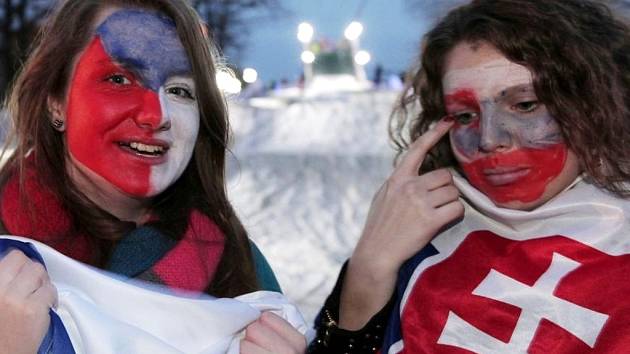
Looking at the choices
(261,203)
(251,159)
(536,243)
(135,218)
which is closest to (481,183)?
(536,243)

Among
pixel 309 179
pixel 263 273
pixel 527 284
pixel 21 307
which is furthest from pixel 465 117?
pixel 309 179

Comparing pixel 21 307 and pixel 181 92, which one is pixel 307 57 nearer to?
pixel 181 92

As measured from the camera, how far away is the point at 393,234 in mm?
1750

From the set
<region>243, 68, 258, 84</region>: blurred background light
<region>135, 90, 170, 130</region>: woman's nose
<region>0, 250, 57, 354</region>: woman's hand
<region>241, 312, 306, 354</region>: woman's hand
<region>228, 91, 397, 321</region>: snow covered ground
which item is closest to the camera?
<region>0, 250, 57, 354</region>: woman's hand

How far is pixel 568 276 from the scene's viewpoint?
61.8 inches

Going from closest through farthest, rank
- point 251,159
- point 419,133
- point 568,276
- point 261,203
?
point 568,276, point 419,133, point 261,203, point 251,159

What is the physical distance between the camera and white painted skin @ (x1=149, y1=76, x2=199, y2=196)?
162 centimetres

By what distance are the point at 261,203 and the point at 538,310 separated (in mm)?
6202

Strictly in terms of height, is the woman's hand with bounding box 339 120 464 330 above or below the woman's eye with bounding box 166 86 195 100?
below

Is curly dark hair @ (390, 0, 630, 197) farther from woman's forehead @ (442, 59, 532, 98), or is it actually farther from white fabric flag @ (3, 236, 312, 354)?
white fabric flag @ (3, 236, 312, 354)

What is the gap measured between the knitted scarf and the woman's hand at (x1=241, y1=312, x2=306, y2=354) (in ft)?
0.50

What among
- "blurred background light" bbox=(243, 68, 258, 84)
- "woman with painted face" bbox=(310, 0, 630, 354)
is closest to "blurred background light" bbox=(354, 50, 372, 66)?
"blurred background light" bbox=(243, 68, 258, 84)

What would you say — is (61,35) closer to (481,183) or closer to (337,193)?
(481,183)

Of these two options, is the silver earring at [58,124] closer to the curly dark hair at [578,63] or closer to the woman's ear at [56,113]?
the woman's ear at [56,113]
